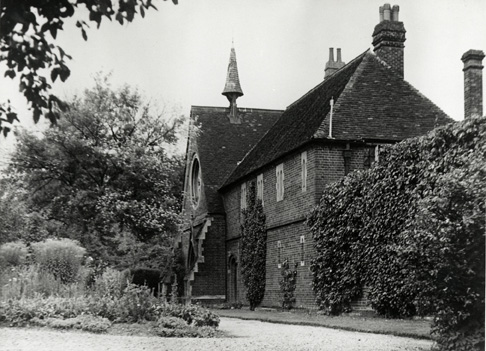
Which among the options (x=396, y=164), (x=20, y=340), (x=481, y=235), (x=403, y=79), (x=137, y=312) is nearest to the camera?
(x=481, y=235)

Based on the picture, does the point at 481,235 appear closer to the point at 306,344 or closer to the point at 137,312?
the point at 306,344

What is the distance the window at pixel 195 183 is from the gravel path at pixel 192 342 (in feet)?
85.4

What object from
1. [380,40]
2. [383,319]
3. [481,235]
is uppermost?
[380,40]

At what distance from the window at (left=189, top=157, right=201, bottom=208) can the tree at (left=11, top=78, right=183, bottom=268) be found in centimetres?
898

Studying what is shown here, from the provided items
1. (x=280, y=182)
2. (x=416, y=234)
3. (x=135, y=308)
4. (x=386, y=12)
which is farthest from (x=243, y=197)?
(x=416, y=234)

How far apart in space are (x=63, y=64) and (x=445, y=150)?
9134 mm

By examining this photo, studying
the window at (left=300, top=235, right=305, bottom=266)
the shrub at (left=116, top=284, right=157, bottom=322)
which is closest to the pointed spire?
the window at (left=300, top=235, right=305, bottom=266)

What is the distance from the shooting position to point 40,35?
8.38 m

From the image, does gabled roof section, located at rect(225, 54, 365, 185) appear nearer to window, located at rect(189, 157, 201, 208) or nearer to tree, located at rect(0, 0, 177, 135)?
window, located at rect(189, 157, 201, 208)

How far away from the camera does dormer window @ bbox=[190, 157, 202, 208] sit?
39469 mm

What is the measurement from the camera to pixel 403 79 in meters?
26.5

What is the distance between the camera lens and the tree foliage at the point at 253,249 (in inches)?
1165

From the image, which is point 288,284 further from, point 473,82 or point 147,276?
point 147,276

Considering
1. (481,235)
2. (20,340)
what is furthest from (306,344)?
(20,340)
